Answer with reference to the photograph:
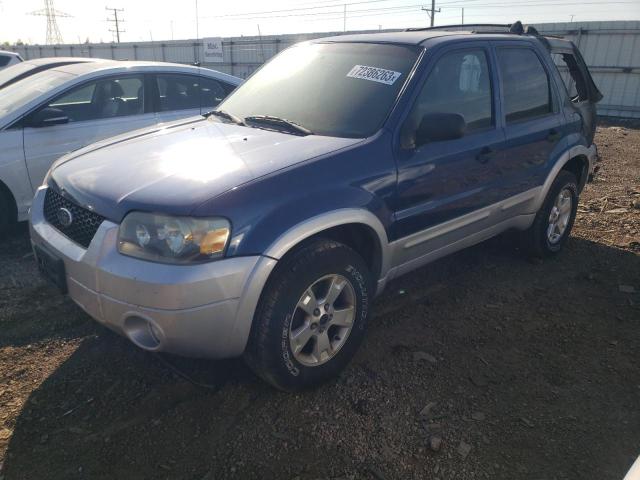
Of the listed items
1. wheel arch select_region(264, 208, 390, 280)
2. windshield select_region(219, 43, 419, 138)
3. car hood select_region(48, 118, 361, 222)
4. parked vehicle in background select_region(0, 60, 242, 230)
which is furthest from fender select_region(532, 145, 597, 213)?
parked vehicle in background select_region(0, 60, 242, 230)

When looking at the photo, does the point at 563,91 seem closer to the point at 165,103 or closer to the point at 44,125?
the point at 165,103

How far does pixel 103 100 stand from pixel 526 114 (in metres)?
3.96

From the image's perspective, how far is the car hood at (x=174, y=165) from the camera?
2400 mm

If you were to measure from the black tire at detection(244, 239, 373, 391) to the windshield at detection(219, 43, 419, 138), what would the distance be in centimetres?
75

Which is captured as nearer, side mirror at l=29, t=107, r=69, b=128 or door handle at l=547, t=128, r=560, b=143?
door handle at l=547, t=128, r=560, b=143

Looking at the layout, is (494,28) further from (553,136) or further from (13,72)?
(13,72)

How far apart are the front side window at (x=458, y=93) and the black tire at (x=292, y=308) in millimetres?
816

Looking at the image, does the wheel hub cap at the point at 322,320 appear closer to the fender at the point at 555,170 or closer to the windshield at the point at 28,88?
Result: the fender at the point at 555,170

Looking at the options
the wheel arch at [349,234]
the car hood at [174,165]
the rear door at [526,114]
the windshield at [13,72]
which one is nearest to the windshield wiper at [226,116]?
the car hood at [174,165]

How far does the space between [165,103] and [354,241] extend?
3.52 meters

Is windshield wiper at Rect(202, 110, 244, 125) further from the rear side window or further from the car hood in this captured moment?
the rear side window

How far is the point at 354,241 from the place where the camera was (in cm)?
Answer: 301

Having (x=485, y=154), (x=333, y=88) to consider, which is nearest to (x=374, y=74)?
(x=333, y=88)

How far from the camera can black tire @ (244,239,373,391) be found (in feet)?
8.12
